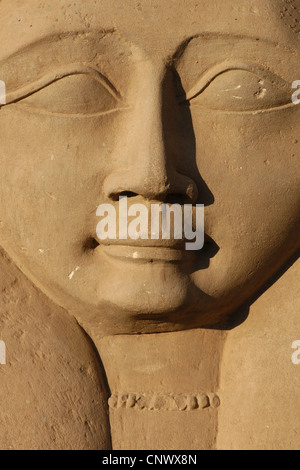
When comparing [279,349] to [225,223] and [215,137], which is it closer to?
[225,223]

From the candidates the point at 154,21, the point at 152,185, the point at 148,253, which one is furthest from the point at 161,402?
the point at 154,21

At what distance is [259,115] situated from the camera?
8.30ft

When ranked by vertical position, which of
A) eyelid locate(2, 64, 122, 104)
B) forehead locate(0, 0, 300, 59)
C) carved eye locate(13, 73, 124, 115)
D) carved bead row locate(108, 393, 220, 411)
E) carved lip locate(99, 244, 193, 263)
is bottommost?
carved bead row locate(108, 393, 220, 411)

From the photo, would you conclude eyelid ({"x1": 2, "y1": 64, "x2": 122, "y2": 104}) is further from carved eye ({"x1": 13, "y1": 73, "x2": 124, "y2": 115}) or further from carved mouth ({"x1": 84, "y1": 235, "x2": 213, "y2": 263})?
carved mouth ({"x1": 84, "y1": 235, "x2": 213, "y2": 263})

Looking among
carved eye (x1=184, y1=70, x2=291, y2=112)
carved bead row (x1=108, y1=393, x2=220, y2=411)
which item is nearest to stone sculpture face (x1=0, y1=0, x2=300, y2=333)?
carved eye (x1=184, y1=70, x2=291, y2=112)

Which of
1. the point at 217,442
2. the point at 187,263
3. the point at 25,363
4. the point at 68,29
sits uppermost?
the point at 68,29

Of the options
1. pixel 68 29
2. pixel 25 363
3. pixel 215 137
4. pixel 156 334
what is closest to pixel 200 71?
pixel 215 137

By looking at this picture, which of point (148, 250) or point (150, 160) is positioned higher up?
point (150, 160)

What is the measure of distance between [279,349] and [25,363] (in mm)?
696

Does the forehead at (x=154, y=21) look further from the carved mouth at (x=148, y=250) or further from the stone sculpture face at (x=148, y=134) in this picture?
the carved mouth at (x=148, y=250)

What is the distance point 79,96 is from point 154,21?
0.91 ft

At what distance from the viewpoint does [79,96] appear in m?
2.49

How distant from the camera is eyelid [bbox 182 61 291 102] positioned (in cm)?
249

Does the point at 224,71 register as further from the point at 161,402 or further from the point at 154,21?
the point at 161,402
